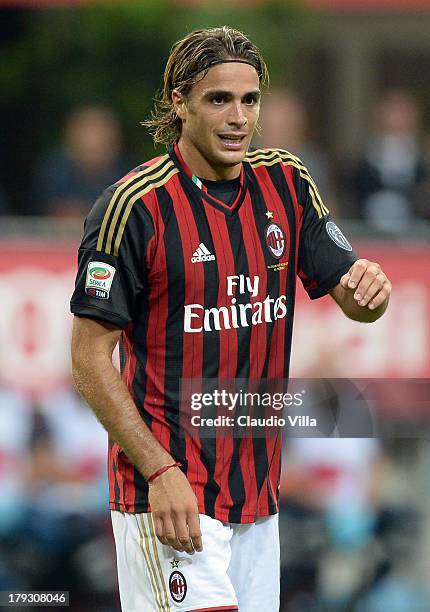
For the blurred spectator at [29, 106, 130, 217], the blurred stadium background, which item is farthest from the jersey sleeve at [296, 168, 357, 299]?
the blurred spectator at [29, 106, 130, 217]

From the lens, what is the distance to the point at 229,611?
3098 millimetres

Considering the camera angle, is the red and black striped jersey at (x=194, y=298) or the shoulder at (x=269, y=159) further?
the shoulder at (x=269, y=159)

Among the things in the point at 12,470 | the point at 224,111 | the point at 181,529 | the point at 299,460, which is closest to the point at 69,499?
the point at 12,470

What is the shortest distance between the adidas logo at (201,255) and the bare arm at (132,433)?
27 centimetres

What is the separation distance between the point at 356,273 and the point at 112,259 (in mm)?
574

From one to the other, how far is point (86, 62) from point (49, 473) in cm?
355

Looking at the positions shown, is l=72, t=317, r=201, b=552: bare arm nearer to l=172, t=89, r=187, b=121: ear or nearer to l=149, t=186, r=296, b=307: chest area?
l=149, t=186, r=296, b=307: chest area

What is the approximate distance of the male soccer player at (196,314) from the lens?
3.05m

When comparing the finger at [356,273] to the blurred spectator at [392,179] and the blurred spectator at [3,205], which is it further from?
the blurred spectator at [3,205]

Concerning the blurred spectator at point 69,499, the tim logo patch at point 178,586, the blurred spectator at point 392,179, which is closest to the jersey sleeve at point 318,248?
the tim logo patch at point 178,586

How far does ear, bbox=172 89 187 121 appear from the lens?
3201 millimetres

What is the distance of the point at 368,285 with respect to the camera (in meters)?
3.05

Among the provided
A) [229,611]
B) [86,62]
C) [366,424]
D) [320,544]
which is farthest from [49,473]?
[86,62]

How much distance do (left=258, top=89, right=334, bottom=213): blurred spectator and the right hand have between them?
419cm
